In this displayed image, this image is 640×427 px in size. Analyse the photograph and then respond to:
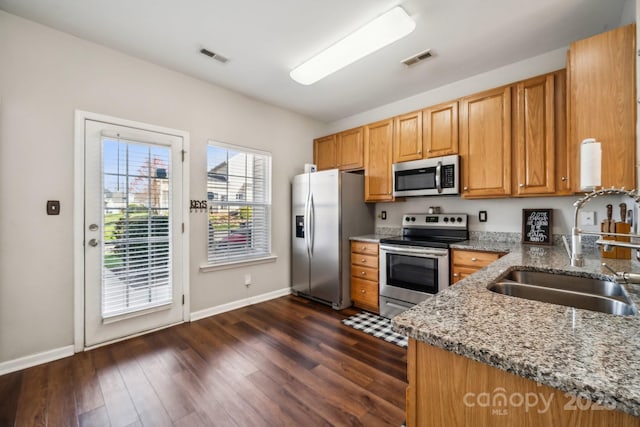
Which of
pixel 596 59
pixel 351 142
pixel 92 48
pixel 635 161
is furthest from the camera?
pixel 351 142

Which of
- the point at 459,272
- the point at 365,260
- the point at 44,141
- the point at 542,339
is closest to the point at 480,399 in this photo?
the point at 542,339

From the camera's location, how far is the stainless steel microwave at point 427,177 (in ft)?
9.25

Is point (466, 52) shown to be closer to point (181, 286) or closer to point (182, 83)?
point (182, 83)

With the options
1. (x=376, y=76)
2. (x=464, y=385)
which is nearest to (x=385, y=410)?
(x=464, y=385)

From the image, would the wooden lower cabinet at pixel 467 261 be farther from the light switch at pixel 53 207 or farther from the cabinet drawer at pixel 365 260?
the light switch at pixel 53 207

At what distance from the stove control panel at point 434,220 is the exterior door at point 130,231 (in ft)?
8.78

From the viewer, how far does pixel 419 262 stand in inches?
110

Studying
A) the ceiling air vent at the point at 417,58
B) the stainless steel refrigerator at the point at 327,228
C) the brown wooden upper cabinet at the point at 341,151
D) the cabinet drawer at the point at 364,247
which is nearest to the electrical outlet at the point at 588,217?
the cabinet drawer at the point at 364,247

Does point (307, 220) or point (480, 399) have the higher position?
point (307, 220)

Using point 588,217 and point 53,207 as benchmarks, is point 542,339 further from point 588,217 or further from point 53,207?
point 53,207

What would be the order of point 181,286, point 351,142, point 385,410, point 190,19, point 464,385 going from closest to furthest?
1. point 464,385
2. point 385,410
3. point 190,19
4. point 181,286
5. point 351,142

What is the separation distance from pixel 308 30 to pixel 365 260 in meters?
2.41

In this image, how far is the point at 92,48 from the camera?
2400 millimetres

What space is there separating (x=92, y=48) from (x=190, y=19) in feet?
3.43
